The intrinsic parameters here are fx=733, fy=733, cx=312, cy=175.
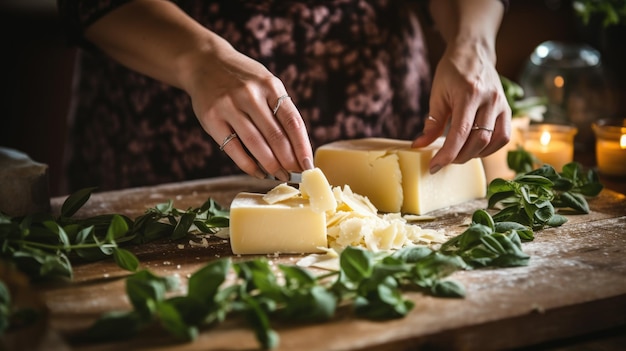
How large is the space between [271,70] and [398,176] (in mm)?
688

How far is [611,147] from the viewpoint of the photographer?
7.42ft

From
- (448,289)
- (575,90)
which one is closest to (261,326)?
(448,289)

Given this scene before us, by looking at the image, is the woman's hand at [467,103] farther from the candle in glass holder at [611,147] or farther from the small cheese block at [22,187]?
the small cheese block at [22,187]

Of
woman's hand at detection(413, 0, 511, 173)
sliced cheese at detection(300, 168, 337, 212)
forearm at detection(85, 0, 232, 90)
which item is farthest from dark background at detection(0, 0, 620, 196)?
sliced cheese at detection(300, 168, 337, 212)

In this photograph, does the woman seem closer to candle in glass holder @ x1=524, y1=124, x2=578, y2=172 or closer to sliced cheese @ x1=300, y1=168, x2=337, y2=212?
sliced cheese @ x1=300, y1=168, x2=337, y2=212

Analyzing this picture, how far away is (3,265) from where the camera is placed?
1.20 m

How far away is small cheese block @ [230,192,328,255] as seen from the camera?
1577mm

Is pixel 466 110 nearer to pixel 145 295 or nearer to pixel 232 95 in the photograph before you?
pixel 232 95

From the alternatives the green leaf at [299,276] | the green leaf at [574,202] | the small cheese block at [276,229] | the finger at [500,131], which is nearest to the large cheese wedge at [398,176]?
the finger at [500,131]

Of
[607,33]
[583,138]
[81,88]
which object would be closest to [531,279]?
[583,138]

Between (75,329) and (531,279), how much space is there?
823 mm

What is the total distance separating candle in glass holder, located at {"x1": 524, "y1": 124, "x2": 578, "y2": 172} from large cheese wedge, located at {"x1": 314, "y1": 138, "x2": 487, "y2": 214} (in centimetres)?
41

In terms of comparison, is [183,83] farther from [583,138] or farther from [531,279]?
[583,138]

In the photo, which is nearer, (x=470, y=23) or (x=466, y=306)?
(x=466, y=306)
